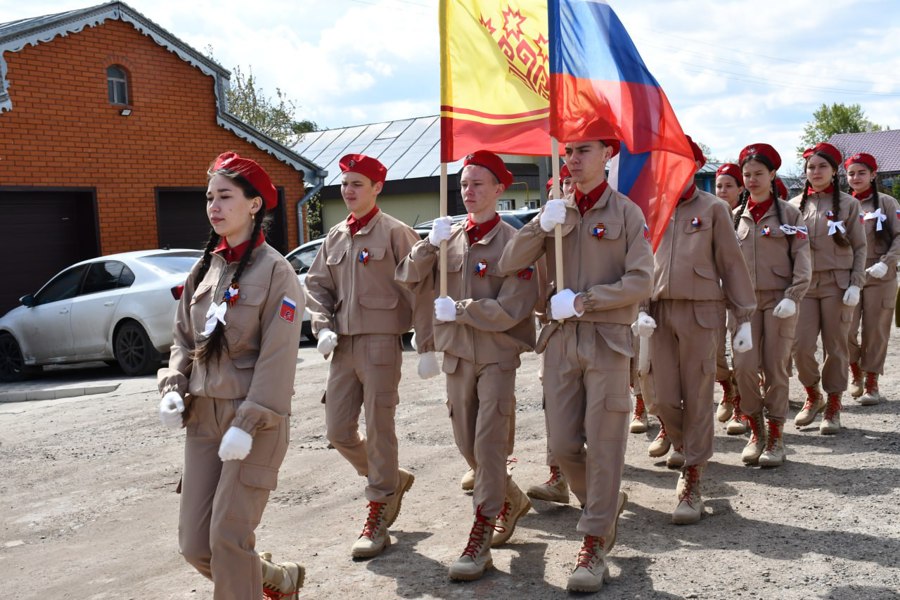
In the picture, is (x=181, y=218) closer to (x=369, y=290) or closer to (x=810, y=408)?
(x=810, y=408)

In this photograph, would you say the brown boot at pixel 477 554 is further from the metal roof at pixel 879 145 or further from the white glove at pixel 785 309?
the metal roof at pixel 879 145

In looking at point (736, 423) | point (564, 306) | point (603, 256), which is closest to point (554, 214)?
point (603, 256)

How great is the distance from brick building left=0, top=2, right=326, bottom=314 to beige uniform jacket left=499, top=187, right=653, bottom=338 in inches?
497

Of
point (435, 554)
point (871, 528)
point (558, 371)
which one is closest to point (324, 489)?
point (435, 554)

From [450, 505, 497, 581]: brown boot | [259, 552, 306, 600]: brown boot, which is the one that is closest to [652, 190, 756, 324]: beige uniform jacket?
[450, 505, 497, 581]: brown boot

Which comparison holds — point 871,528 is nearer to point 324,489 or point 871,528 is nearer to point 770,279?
point 770,279

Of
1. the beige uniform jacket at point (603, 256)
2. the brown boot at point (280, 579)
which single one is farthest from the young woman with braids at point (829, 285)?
the brown boot at point (280, 579)

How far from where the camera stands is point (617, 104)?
5.33 meters

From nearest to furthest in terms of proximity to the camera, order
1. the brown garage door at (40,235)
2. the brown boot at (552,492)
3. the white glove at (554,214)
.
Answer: the white glove at (554,214) < the brown boot at (552,492) < the brown garage door at (40,235)

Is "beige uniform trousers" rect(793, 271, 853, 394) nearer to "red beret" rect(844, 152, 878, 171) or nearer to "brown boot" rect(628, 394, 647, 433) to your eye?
"brown boot" rect(628, 394, 647, 433)

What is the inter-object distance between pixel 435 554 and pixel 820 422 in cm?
437

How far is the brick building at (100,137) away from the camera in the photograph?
1630 cm

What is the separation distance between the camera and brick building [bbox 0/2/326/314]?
16297 millimetres

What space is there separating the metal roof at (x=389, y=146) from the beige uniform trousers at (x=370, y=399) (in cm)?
2021
